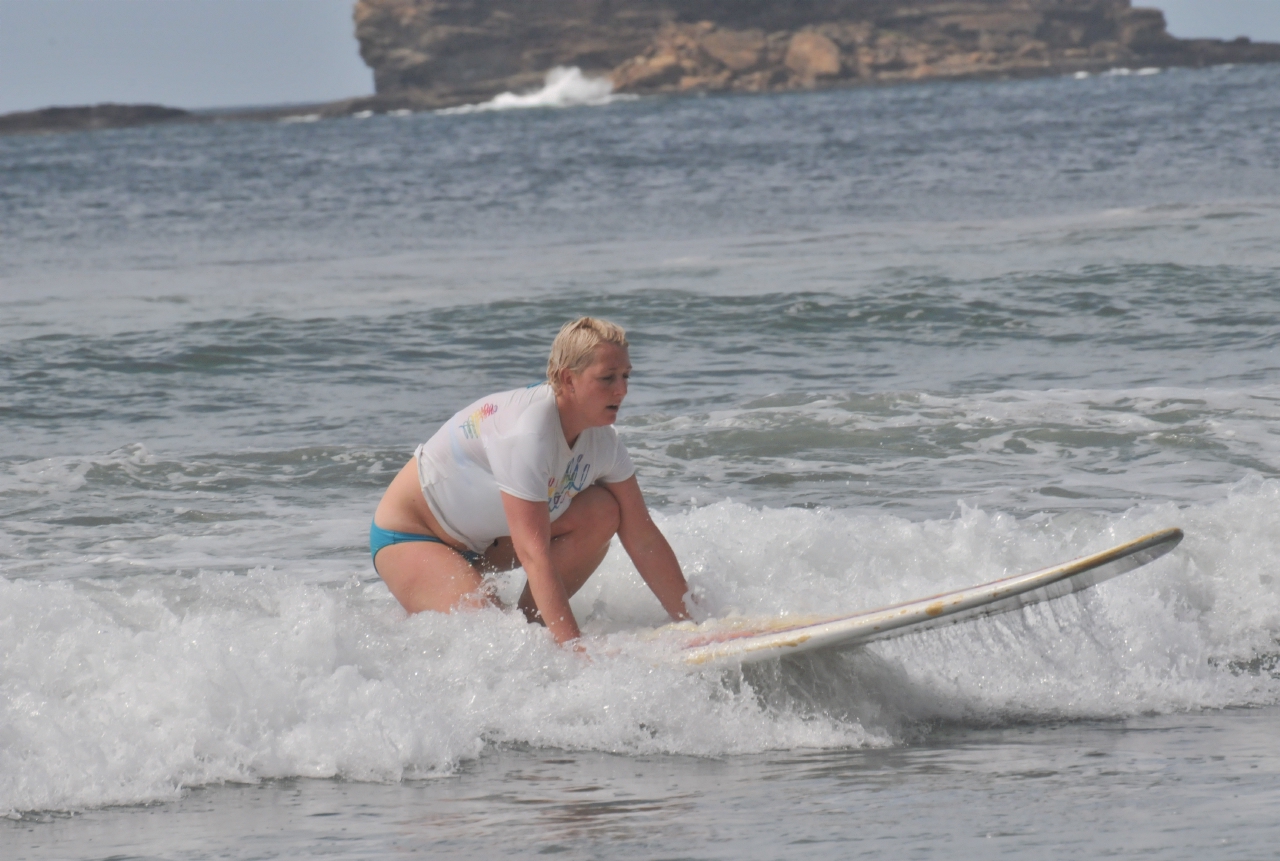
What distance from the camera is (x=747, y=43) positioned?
106562 mm

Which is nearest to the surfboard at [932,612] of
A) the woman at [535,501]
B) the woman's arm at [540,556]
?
the woman's arm at [540,556]

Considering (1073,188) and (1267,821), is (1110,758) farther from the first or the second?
(1073,188)

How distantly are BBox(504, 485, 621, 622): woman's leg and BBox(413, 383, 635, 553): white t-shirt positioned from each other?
47 mm

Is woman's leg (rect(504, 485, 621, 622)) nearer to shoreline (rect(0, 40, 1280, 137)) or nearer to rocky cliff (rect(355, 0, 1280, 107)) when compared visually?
shoreline (rect(0, 40, 1280, 137))

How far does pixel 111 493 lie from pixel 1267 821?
19.5 feet

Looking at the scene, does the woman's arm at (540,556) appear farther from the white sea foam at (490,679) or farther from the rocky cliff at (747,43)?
the rocky cliff at (747,43)

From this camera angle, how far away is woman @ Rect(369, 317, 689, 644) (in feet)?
14.9

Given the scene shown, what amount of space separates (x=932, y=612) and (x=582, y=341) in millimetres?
1297

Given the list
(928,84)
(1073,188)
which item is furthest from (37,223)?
(928,84)

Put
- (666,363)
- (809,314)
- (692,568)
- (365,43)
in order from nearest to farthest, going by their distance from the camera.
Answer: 1. (692,568)
2. (666,363)
3. (809,314)
4. (365,43)

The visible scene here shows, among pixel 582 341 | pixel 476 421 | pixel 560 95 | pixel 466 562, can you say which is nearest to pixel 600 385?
pixel 582 341

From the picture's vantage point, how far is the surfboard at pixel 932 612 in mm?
4484

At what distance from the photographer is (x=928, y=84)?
101688 mm

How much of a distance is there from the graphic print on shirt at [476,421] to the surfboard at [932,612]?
94 centimetres
